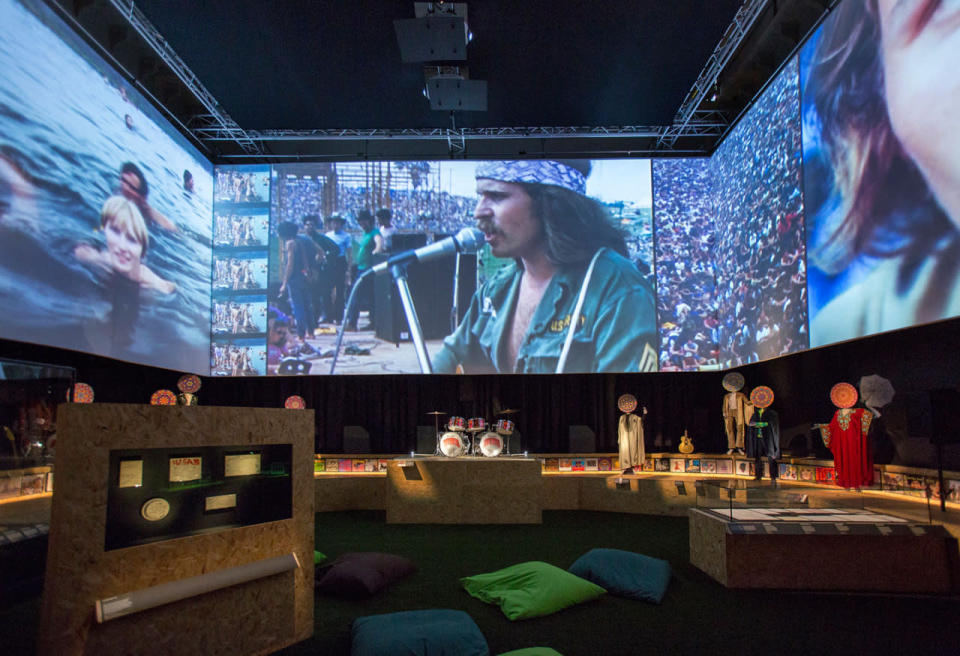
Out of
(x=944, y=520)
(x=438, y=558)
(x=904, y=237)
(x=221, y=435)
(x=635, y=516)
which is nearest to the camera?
(x=221, y=435)

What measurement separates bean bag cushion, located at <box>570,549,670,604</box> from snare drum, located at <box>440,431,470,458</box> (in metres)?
3.91

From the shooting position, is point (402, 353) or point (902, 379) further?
point (402, 353)

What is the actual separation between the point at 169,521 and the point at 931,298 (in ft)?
20.0

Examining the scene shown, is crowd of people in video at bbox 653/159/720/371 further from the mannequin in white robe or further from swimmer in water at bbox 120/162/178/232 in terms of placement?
swimmer in water at bbox 120/162/178/232

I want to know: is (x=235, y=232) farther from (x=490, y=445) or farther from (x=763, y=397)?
(x=763, y=397)

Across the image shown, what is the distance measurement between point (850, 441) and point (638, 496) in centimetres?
320

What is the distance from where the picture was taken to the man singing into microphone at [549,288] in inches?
412

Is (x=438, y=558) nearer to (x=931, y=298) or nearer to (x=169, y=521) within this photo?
(x=169, y=521)

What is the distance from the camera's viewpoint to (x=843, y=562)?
5012 millimetres

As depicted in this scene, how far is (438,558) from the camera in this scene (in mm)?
6398

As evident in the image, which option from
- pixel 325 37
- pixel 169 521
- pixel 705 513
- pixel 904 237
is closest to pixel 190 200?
pixel 325 37

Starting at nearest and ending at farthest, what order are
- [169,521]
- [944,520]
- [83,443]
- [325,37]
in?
[83,443]
[169,521]
[944,520]
[325,37]

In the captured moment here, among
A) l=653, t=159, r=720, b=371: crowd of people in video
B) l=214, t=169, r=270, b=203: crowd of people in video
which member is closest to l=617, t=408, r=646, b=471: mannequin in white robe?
l=653, t=159, r=720, b=371: crowd of people in video

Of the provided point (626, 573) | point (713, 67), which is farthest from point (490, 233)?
point (626, 573)
